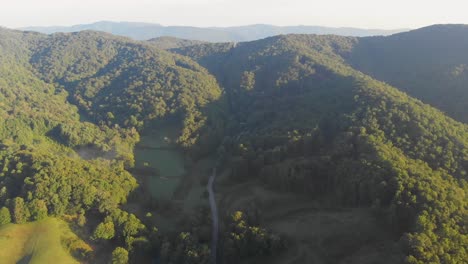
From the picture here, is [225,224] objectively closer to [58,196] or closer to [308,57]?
[58,196]

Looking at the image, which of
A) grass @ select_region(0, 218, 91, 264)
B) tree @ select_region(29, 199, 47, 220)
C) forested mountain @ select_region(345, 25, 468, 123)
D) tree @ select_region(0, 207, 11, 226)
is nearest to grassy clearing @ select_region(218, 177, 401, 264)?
grass @ select_region(0, 218, 91, 264)

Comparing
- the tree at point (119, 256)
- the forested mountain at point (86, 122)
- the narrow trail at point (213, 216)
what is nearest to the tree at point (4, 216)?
the forested mountain at point (86, 122)

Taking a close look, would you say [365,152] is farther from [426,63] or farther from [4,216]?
[426,63]

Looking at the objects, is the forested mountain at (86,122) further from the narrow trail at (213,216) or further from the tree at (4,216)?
the narrow trail at (213,216)

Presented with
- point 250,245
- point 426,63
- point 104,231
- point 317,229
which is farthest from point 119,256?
point 426,63

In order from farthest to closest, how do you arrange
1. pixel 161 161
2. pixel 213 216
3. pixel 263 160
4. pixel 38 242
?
pixel 161 161, pixel 263 160, pixel 213 216, pixel 38 242

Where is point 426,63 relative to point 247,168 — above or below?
above
